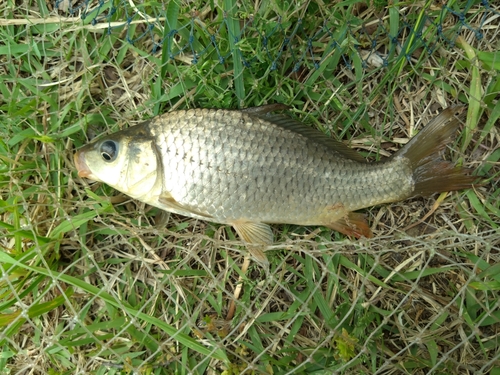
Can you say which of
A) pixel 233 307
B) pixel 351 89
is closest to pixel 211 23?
pixel 351 89

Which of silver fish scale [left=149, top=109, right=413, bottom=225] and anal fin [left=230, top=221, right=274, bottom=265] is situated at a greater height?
silver fish scale [left=149, top=109, right=413, bottom=225]

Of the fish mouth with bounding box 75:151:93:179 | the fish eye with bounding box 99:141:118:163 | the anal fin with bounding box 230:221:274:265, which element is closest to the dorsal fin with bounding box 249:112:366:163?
the anal fin with bounding box 230:221:274:265

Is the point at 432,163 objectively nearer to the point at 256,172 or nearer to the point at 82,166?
the point at 256,172

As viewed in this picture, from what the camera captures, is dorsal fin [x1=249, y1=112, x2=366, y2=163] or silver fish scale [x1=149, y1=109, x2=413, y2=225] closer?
silver fish scale [x1=149, y1=109, x2=413, y2=225]

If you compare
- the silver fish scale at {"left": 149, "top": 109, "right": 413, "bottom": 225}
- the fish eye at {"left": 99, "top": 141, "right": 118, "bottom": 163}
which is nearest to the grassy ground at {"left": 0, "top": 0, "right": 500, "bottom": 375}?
the silver fish scale at {"left": 149, "top": 109, "right": 413, "bottom": 225}

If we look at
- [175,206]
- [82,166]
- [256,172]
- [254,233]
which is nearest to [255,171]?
[256,172]

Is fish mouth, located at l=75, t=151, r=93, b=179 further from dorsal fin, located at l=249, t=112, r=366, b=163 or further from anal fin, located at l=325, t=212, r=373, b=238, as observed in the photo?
anal fin, located at l=325, t=212, r=373, b=238

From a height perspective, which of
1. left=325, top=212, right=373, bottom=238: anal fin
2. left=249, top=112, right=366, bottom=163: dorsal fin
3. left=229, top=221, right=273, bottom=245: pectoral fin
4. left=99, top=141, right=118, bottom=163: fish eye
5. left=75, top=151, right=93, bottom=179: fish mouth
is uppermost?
left=249, top=112, right=366, bottom=163: dorsal fin
